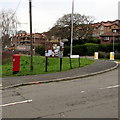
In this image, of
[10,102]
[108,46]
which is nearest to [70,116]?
[10,102]

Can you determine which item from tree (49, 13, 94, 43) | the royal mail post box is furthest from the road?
tree (49, 13, 94, 43)

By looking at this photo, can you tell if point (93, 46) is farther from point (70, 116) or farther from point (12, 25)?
point (70, 116)

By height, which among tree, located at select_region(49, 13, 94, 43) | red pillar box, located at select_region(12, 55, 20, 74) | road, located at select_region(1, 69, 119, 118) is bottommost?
road, located at select_region(1, 69, 119, 118)

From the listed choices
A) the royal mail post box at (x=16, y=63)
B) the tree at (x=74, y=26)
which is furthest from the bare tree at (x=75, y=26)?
the royal mail post box at (x=16, y=63)

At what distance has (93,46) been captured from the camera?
3978 cm

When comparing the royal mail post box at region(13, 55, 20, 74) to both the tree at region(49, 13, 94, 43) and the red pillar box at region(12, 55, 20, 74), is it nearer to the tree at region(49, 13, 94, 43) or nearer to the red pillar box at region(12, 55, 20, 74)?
the red pillar box at region(12, 55, 20, 74)

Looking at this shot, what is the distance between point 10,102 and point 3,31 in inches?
1643

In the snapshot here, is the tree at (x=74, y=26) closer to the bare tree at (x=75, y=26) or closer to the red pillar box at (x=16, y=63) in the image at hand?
the bare tree at (x=75, y=26)

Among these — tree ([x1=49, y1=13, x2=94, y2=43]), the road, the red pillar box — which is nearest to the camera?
the road

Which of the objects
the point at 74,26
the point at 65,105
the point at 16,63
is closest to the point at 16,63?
the point at 16,63

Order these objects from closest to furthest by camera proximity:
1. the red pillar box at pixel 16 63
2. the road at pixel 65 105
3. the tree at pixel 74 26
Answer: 1. the road at pixel 65 105
2. the red pillar box at pixel 16 63
3. the tree at pixel 74 26

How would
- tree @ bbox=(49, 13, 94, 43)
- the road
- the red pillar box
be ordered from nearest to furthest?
the road, the red pillar box, tree @ bbox=(49, 13, 94, 43)

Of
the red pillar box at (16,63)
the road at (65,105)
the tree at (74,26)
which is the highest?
the tree at (74,26)

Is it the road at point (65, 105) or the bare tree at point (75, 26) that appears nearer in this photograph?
the road at point (65, 105)
